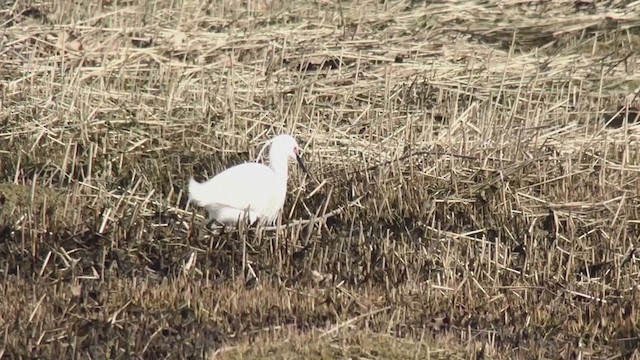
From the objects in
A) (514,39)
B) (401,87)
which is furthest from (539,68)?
(401,87)

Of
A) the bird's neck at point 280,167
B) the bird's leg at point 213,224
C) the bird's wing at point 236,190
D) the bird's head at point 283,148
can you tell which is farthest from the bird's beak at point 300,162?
the bird's leg at point 213,224

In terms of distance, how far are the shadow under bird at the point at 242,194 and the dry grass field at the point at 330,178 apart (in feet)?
0.35

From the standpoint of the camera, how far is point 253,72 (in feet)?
29.1

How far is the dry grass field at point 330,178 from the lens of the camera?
5.62 m

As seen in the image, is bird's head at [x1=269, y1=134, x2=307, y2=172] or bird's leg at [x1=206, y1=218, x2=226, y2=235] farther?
bird's head at [x1=269, y1=134, x2=307, y2=172]

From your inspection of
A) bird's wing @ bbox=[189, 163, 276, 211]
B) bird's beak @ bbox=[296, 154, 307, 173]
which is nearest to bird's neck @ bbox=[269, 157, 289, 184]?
bird's beak @ bbox=[296, 154, 307, 173]

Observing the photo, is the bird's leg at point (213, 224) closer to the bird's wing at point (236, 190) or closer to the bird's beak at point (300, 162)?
the bird's wing at point (236, 190)

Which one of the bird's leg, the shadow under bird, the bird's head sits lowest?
the bird's leg

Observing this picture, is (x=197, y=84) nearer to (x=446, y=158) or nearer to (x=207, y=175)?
(x=207, y=175)

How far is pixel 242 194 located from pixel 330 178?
0.85 meters

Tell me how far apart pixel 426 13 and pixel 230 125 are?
2.73m

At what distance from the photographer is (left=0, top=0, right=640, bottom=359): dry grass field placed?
5617mm

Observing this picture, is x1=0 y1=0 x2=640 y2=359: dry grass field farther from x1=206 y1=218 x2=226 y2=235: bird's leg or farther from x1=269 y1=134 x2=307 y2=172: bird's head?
x1=269 y1=134 x2=307 y2=172: bird's head

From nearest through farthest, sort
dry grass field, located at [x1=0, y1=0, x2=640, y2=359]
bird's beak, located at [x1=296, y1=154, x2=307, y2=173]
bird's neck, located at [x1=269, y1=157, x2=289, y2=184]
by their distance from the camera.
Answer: dry grass field, located at [x1=0, y1=0, x2=640, y2=359] < bird's neck, located at [x1=269, y1=157, x2=289, y2=184] < bird's beak, located at [x1=296, y1=154, x2=307, y2=173]
